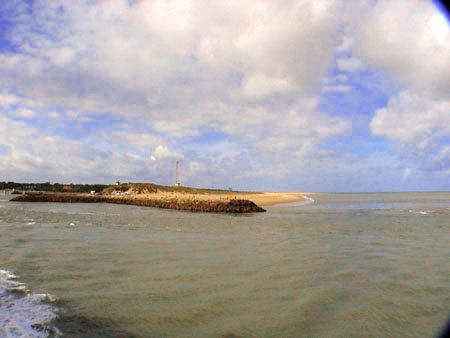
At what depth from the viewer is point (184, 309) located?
223 inches

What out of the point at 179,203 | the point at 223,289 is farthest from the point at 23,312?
the point at 179,203

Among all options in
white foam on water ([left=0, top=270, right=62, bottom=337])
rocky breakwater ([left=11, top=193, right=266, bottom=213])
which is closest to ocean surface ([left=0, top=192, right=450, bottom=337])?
white foam on water ([left=0, top=270, right=62, bottom=337])

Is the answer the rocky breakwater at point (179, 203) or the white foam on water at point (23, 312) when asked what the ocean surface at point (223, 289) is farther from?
the rocky breakwater at point (179, 203)

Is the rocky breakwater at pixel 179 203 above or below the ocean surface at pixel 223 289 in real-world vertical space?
above

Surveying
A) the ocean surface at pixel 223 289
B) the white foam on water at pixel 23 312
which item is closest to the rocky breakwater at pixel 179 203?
the ocean surface at pixel 223 289

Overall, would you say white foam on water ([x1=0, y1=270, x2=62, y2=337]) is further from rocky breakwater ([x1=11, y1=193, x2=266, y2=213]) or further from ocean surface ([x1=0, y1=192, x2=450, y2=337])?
rocky breakwater ([x1=11, y1=193, x2=266, y2=213])

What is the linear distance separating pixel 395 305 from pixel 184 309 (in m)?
3.97

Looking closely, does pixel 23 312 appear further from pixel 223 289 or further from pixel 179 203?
pixel 179 203

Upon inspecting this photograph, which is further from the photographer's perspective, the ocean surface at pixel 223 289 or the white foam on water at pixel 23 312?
the ocean surface at pixel 223 289

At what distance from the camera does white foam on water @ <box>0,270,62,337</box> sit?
4.74 m

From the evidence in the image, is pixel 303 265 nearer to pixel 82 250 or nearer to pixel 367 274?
pixel 367 274

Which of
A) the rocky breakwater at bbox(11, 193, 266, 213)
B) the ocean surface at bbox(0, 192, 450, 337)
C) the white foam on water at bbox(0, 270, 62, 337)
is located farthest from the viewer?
the rocky breakwater at bbox(11, 193, 266, 213)

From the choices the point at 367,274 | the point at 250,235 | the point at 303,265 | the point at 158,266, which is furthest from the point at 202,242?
the point at 367,274

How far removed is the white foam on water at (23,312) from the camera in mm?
4742
